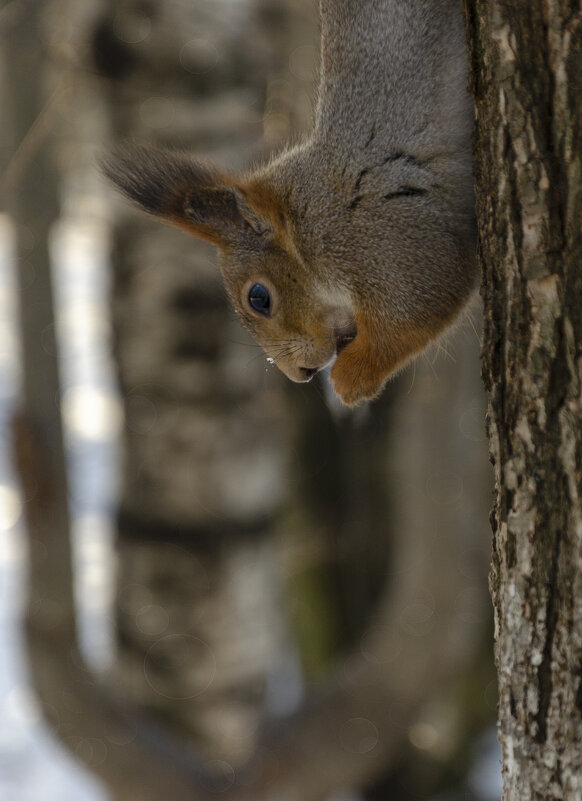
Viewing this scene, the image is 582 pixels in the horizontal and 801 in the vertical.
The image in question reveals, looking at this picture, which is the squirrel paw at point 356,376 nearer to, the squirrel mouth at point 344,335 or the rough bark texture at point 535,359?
the squirrel mouth at point 344,335

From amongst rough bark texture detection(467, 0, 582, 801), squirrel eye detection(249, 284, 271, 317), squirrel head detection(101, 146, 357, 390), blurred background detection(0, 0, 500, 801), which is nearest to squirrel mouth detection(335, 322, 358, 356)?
squirrel head detection(101, 146, 357, 390)

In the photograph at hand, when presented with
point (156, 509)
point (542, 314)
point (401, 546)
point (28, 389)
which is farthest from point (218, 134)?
point (542, 314)

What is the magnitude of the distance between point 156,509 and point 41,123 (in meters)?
1.13

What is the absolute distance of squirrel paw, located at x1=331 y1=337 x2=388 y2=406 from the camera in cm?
117

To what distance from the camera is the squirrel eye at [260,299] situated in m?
1.31

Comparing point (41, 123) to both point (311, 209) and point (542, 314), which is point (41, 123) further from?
point (542, 314)

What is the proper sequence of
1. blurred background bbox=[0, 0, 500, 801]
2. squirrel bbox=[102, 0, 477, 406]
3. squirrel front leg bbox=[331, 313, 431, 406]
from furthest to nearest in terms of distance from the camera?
blurred background bbox=[0, 0, 500, 801]
squirrel front leg bbox=[331, 313, 431, 406]
squirrel bbox=[102, 0, 477, 406]

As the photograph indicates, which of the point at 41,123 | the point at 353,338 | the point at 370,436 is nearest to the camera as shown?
the point at 353,338

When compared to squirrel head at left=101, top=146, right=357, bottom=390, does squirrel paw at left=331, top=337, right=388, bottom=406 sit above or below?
below

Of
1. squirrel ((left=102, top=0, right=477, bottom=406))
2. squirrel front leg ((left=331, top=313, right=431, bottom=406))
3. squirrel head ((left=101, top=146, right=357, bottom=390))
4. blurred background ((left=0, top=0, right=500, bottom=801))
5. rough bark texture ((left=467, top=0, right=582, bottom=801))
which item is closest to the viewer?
rough bark texture ((left=467, top=0, right=582, bottom=801))

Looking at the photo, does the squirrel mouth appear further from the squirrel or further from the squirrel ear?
the squirrel ear

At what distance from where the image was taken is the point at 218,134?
240cm

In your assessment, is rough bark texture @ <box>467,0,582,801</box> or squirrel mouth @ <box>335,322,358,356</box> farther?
squirrel mouth @ <box>335,322,358,356</box>

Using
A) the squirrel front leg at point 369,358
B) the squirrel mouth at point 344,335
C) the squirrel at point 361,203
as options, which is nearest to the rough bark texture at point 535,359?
the squirrel at point 361,203
